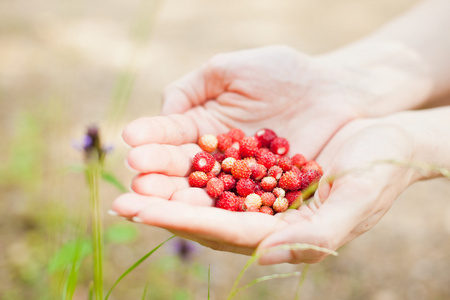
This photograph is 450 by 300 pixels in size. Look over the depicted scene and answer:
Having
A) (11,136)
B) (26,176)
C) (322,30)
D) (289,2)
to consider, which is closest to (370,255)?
(26,176)

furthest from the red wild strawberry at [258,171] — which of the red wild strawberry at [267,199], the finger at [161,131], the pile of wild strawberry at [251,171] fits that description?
the finger at [161,131]

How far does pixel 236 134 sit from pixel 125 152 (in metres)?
1.03

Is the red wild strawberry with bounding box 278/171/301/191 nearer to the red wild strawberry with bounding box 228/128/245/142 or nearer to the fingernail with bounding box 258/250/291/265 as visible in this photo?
the red wild strawberry with bounding box 228/128/245/142

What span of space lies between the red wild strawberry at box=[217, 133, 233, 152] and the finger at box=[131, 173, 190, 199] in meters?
0.31

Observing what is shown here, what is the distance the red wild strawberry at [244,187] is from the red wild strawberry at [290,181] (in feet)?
0.27

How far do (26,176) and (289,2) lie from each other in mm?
2927

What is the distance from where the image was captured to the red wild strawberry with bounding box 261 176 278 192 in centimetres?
117

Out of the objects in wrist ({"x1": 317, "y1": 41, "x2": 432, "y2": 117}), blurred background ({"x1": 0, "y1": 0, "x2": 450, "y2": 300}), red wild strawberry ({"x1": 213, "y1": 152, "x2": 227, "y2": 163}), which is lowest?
blurred background ({"x1": 0, "y1": 0, "x2": 450, "y2": 300})

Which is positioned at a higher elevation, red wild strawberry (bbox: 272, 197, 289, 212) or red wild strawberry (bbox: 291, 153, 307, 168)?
red wild strawberry (bbox: 291, 153, 307, 168)

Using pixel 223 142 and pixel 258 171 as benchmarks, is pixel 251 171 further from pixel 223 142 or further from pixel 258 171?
pixel 223 142

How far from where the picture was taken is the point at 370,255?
5.75 feet

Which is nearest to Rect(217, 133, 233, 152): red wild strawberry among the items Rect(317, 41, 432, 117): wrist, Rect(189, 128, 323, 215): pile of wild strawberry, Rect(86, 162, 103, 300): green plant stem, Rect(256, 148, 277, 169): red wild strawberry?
Rect(189, 128, 323, 215): pile of wild strawberry

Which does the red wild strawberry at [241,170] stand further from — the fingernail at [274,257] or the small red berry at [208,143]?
the fingernail at [274,257]

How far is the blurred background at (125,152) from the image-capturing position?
1524 mm
